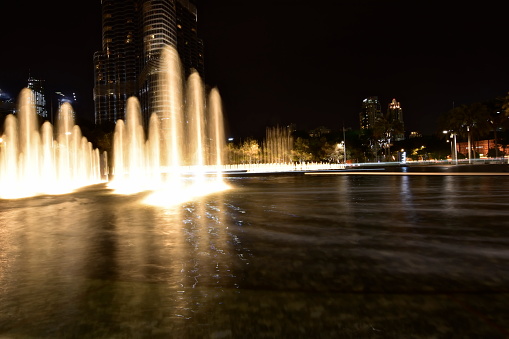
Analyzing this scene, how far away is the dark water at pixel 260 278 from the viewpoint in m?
2.92

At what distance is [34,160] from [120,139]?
18.9m

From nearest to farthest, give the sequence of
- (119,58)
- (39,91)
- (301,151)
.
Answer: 1. (301,151)
2. (39,91)
3. (119,58)

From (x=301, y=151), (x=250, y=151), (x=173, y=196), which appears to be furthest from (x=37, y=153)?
(x=301, y=151)

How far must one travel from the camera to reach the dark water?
292cm

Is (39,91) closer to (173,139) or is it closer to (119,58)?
(119,58)

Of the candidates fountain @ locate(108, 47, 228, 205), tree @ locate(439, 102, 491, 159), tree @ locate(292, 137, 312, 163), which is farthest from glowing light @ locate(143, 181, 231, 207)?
tree @ locate(439, 102, 491, 159)

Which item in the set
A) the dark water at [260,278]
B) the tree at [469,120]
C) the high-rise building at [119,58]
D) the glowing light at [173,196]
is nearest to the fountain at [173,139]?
the glowing light at [173,196]

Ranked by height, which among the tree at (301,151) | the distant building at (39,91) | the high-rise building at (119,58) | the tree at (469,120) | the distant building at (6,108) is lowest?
the tree at (301,151)

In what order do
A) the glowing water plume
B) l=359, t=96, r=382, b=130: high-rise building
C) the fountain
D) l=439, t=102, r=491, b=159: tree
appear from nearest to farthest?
the glowing water plume → the fountain → l=439, t=102, r=491, b=159: tree → l=359, t=96, r=382, b=130: high-rise building

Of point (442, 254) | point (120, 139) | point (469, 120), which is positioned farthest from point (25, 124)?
point (469, 120)

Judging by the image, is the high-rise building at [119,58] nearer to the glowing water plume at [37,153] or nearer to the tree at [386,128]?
the tree at [386,128]

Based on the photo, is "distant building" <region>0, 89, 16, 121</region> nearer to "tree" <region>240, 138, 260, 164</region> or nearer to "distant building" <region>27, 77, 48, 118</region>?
"distant building" <region>27, 77, 48, 118</region>

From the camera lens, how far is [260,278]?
13.3ft

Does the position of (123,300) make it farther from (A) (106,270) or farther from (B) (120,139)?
(B) (120,139)
